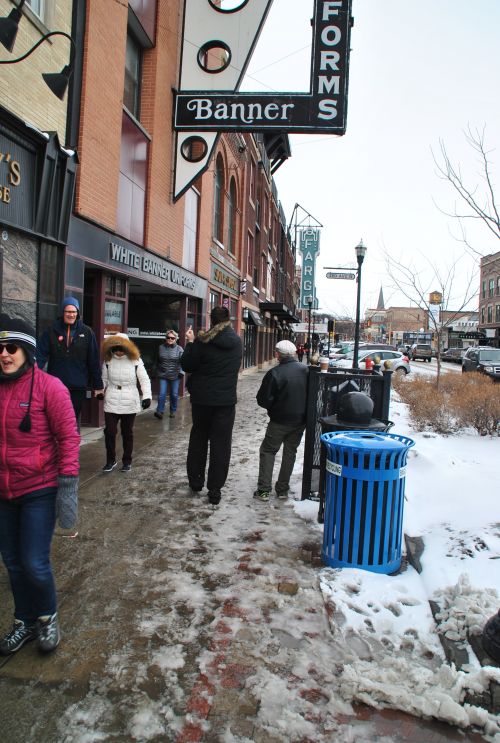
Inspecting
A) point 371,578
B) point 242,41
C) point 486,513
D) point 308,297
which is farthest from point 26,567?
point 308,297

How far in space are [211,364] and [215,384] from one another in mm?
212

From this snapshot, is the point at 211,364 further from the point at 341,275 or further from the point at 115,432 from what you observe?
the point at 341,275

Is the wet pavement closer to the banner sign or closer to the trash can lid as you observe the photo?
the trash can lid

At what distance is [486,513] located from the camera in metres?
4.57

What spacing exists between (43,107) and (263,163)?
23479mm

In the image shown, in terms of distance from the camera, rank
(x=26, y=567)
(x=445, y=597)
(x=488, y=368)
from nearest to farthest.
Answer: (x=26, y=567) → (x=445, y=597) → (x=488, y=368)

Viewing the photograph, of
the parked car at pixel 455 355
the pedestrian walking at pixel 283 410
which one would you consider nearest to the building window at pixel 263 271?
the pedestrian walking at pixel 283 410

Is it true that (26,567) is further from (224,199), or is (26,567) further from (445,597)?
(224,199)

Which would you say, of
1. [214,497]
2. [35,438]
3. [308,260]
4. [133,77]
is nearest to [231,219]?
[133,77]

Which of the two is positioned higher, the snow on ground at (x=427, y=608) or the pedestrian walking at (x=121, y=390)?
the pedestrian walking at (x=121, y=390)

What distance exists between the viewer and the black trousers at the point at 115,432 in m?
6.20

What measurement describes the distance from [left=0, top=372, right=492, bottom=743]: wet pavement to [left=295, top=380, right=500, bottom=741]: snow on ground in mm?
92

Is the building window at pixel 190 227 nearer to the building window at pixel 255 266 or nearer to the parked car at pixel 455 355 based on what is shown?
the building window at pixel 255 266

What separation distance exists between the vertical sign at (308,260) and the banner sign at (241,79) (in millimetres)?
30937
